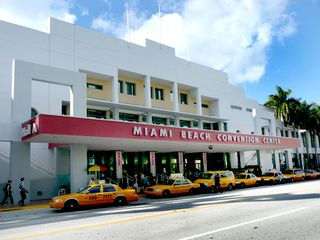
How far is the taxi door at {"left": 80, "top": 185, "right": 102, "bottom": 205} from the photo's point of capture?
52.8 feet

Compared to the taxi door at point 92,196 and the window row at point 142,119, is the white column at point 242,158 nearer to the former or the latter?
the window row at point 142,119

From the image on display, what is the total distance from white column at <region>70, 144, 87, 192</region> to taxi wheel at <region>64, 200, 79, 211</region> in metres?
5.02

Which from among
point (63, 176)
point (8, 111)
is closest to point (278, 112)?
point (63, 176)

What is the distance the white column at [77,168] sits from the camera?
20.7 meters

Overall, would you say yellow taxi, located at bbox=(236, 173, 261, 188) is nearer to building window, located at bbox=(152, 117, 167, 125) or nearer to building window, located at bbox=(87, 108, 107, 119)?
building window, located at bbox=(152, 117, 167, 125)

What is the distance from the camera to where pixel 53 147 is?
23.7 meters

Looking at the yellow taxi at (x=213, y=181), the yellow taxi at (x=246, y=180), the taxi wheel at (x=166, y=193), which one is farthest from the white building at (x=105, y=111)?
the taxi wheel at (x=166, y=193)

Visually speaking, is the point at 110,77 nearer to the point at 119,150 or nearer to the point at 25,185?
the point at 119,150

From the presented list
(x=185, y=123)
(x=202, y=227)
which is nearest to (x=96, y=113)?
(x=185, y=123)

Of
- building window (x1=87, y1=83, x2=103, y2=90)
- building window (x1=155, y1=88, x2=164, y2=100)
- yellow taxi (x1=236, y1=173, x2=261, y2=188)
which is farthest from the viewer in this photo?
building window (x1=155, y1=88, x2=164, y2=100)

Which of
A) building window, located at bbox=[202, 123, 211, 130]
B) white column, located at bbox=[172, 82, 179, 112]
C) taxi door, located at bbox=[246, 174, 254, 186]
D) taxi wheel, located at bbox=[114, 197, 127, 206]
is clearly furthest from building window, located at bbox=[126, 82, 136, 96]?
taxi wheel, located at bbox=[114, 197, 127, 206]

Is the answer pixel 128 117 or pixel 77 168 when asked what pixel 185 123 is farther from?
pixel 77 168

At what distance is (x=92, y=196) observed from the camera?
53.7ft

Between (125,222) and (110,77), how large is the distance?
19984 mm
